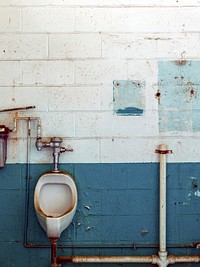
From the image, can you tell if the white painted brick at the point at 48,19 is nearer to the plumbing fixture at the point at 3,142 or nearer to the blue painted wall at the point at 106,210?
the plumbing fixture at the point at 3,142

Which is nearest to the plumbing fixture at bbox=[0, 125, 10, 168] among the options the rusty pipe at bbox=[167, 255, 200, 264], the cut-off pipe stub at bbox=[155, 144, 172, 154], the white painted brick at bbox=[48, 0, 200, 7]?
the white painted brick at bbox=[48, 0, 200, 7]

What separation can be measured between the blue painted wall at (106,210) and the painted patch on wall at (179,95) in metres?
0.29

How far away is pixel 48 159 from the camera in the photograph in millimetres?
2748

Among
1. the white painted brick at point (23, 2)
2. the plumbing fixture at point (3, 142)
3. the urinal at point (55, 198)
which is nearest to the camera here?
the urinal at point (55, 198)

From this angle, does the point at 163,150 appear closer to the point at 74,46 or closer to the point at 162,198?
the point at 162,198

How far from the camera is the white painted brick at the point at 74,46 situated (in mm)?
2750

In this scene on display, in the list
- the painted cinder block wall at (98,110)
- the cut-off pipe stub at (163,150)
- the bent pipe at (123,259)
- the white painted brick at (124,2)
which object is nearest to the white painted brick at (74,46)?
the painted cinder block wall at (98,110)

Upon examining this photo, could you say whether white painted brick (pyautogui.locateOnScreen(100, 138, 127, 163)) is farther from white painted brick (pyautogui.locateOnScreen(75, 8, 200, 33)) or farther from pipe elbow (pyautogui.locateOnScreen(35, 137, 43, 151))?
white painted brick (pyautogui.locateOnScreen(75, 8, 200, 33))

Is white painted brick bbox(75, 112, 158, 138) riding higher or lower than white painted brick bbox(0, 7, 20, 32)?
lower

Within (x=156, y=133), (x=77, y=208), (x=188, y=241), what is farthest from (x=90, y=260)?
(x=156, y=133)

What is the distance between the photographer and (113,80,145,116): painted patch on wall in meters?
2.75

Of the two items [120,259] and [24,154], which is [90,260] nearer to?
[120,259]

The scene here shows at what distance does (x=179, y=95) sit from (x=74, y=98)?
743mm

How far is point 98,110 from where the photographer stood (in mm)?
2754
